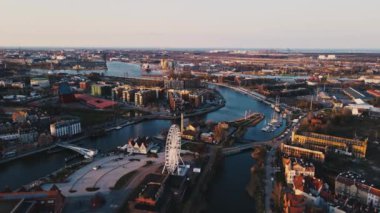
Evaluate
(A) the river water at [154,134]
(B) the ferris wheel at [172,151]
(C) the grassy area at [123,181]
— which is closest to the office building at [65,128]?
(A) the river water at [154,134]

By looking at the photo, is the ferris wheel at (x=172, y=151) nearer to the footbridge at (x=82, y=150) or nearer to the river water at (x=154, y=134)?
the river water at (x=154, y=134)

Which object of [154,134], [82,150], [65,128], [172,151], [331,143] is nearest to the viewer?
[172,151]

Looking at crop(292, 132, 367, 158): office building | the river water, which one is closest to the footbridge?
the river water

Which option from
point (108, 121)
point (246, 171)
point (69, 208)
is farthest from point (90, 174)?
point (108, 121)

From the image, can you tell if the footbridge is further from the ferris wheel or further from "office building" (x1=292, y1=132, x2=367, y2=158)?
"office building" (x1=292, y1=132, x2=367, y2=158)

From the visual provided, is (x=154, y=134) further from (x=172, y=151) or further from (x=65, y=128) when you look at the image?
(x=172, y=151)

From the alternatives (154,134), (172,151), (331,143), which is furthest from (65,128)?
(331,143)

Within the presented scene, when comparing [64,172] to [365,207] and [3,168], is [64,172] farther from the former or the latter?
[365,207]
